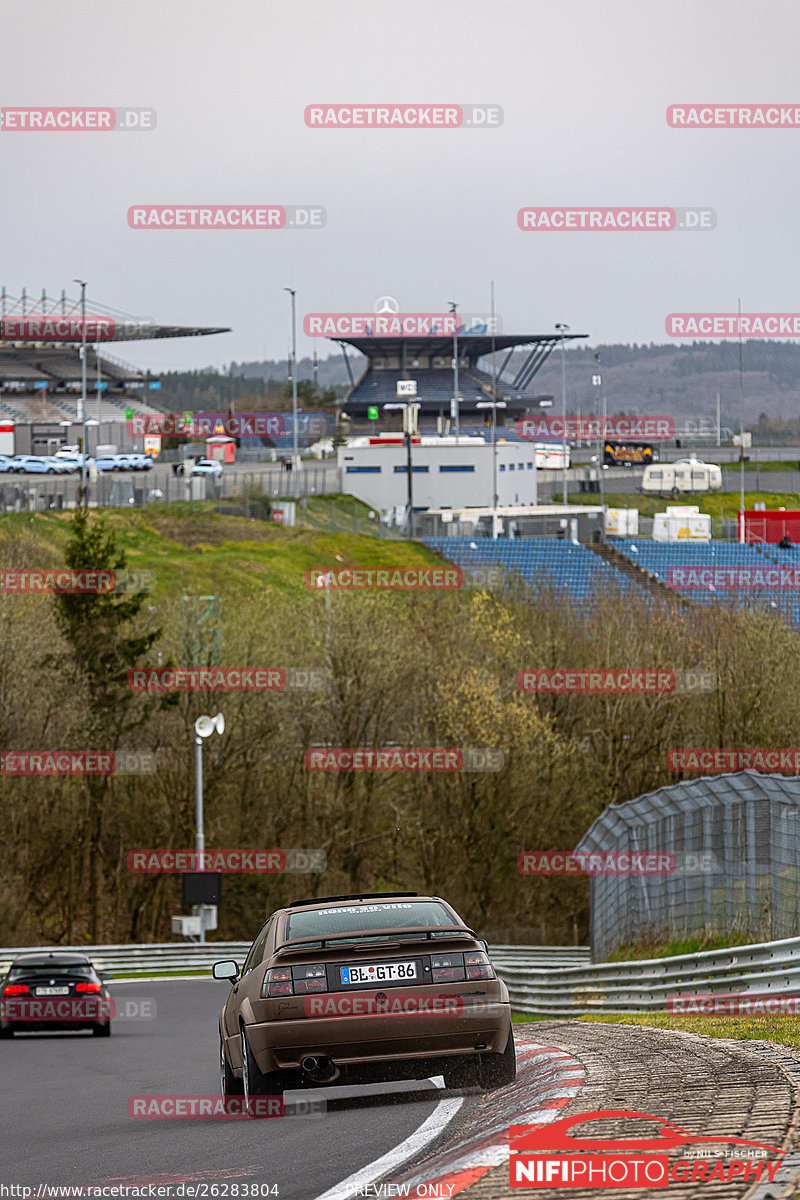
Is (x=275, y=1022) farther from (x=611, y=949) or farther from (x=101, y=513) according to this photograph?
(x=101, y=513)

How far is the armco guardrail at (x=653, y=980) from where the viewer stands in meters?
14.2

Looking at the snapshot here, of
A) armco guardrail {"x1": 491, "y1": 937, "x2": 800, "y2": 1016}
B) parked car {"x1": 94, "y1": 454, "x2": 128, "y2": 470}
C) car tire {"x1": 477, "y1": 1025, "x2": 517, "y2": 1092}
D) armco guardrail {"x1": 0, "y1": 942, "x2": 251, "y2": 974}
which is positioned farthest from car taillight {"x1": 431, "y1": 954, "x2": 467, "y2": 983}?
parked car {"x1": 94, "y1": 454, "x2": 128, "y2": 470}

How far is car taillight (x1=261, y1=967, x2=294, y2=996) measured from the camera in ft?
29.5

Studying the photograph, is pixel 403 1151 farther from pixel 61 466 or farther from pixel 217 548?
pixel 61 466

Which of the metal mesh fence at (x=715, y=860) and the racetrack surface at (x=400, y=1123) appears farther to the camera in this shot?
the metal mesh fence at (x=715, y=860)

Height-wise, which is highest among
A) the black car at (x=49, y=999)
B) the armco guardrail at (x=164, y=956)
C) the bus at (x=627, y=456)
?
the bus at (x=627, y=456)

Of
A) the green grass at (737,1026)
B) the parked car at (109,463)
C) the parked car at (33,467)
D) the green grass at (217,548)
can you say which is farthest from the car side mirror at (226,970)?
the parked car at (109,463)

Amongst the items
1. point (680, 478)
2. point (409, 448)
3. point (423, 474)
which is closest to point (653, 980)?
point (409, 448)

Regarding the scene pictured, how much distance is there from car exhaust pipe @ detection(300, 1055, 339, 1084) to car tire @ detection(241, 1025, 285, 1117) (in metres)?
0.18

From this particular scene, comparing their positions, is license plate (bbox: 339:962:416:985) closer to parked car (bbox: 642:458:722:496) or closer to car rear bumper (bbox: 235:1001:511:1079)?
car rear bumper (bbox: 235:1001:511:1079)

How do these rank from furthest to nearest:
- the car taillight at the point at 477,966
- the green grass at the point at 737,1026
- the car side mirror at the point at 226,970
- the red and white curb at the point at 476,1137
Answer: the green grass at the point at 737,1026
the car side mirror at the point at 226,970
the car taillight at the point at 477,966
the red and white curb at the point at 476,1137

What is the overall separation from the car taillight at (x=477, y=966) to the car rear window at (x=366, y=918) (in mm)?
426

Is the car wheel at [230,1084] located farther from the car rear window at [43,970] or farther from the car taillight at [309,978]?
the car rear window at [43,970]

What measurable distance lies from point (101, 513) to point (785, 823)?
69054mm
